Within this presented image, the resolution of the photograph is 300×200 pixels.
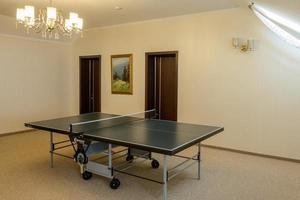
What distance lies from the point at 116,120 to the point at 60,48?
157 inches

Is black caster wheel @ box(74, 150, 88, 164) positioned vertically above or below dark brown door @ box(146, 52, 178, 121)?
below

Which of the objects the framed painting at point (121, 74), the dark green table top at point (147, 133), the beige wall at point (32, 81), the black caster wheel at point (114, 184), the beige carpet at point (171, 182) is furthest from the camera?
the framed painting at point (121, 74)

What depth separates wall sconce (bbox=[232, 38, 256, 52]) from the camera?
4.63m

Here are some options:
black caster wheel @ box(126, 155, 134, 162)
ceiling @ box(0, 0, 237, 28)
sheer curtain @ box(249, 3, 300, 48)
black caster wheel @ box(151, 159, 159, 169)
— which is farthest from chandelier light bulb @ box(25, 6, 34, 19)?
sheer curtain @ box(249, 3, 300, 48)

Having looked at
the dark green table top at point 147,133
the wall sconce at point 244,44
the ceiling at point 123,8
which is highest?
the ceiling at point 123,8

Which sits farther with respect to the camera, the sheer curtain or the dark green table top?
the sheer curtain

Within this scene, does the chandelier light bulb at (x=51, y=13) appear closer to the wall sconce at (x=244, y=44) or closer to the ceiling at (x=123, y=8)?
the ceiling at (x=123, y=8)

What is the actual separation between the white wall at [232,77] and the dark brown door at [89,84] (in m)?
1.50

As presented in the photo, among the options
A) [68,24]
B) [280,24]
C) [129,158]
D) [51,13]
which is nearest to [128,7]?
[68,24]

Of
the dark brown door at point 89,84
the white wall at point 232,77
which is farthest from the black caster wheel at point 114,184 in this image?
the dark brown door at point 89,84

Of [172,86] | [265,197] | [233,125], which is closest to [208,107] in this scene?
[233,125]

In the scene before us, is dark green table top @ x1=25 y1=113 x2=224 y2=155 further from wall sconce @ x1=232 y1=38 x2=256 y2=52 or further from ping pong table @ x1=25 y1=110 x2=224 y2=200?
wall sconce @ x1=232 y1=38 x2=256 y2=52

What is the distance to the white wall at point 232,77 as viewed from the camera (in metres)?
4.43

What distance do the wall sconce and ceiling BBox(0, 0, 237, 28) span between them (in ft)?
2.05
